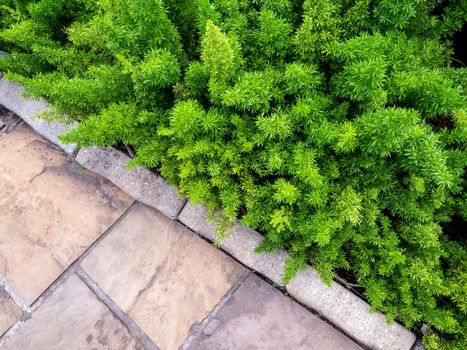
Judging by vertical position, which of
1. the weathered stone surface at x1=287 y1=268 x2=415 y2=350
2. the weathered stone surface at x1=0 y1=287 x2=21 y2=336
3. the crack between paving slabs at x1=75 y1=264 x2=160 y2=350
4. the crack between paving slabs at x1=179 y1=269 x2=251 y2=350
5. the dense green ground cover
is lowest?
the weathered stone surface at x1=0 y1=287 x2=21 y2=336

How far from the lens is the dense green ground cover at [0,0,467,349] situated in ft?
6.11

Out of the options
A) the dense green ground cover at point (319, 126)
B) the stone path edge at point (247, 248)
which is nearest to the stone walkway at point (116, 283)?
the stone path edge at point (247, 248)

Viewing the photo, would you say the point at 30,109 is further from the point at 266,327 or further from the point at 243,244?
the point at 266,327

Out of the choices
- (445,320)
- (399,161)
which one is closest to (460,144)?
(399,161)

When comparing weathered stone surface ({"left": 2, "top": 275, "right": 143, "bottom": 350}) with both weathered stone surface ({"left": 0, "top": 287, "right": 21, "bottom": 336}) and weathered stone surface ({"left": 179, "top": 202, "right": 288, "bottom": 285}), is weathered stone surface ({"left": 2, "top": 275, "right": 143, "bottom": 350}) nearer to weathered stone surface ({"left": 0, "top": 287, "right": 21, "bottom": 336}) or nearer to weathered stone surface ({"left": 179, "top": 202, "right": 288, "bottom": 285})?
weathered stone surface ({"left": 0, "top": 287, "right": 21, "bottom": 336})

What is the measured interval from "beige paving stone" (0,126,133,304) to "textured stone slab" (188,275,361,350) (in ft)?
3.27

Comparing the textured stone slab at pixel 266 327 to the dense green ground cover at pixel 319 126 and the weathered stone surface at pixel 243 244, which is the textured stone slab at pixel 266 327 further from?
the dense green ground cover at pixel 319 126

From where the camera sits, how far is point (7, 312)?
235 centimetres

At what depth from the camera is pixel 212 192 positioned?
7.18 ft

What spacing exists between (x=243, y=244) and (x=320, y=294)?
53 centimetres

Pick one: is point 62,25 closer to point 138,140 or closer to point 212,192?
point 138,140

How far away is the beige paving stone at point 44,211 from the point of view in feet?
8.07

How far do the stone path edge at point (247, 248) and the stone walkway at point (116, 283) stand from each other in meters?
0.12

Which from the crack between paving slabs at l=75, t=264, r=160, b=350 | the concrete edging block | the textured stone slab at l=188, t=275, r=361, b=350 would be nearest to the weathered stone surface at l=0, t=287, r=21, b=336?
the crack between paving slabs at l=75, t=264, r=160, b=350
